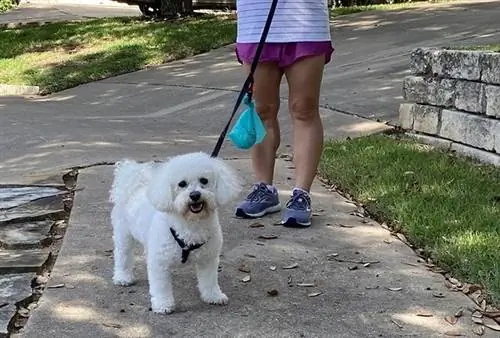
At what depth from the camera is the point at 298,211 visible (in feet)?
14.6

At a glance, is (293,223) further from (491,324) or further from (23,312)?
(23,312)

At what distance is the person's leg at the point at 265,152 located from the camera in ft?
14.7

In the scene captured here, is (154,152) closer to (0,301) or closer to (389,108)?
(389,108)

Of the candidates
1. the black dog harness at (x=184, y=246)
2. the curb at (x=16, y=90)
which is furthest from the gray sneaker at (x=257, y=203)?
the curb at (x=16, y=90)

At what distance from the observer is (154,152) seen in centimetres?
659

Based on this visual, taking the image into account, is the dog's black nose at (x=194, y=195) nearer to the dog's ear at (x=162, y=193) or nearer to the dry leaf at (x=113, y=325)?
the dog's ear at (x=162, y=193)

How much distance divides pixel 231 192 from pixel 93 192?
2250mm

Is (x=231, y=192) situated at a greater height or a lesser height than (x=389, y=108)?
greater

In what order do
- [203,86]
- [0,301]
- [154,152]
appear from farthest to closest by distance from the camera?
[203,86], [154,152], [0,301]

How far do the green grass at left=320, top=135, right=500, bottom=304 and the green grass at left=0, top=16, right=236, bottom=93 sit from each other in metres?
5.62

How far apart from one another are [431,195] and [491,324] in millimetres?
1718

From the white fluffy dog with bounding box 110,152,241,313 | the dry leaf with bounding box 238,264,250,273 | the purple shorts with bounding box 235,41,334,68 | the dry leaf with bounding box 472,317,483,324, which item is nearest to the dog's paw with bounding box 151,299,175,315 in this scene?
the white fluffy dog with bounding box 110,152,241,313

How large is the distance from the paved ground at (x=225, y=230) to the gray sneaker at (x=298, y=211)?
2.9 inches

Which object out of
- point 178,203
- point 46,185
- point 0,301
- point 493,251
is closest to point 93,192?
point 46,185
